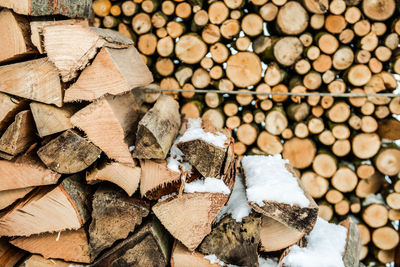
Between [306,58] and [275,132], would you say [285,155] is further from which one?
[306,58]

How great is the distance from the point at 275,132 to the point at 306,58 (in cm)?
65

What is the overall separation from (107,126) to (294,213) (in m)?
0.99

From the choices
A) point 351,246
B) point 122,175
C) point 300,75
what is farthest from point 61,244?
point 300,75

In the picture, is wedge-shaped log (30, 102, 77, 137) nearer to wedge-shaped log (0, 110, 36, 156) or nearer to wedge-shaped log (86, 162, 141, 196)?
wedge-shaped log (0, 110, 36, 156)

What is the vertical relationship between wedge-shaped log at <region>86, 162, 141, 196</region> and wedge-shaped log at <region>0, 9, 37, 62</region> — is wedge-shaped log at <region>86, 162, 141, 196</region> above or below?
below

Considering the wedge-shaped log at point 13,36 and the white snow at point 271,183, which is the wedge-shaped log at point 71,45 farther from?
the white snow at point 271,183

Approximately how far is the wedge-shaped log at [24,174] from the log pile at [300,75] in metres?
0.82

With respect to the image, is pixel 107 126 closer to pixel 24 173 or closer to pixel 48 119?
pixel 48 119

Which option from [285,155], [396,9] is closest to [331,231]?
[285,155]

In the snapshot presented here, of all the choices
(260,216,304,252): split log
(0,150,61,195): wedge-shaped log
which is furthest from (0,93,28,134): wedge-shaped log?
(260,216,304,252): split log

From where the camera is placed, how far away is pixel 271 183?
1.30m

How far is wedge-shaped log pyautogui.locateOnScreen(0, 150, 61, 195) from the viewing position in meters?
1.23

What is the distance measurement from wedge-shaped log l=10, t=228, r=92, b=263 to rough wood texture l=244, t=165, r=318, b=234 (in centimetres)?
95

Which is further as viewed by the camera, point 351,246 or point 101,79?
point 351,246
